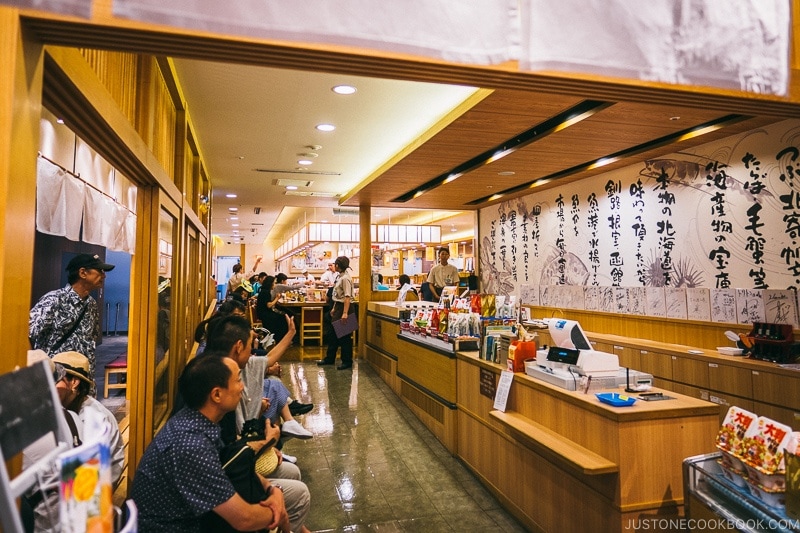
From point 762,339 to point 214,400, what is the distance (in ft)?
15.5

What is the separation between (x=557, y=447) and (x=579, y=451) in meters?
0.13

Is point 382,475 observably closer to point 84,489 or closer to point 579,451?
point 579,451

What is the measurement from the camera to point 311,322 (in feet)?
35.2

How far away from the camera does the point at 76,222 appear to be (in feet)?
11.0

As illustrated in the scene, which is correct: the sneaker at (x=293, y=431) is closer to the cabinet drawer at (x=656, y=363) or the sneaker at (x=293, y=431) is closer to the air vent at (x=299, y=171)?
the cabinet drawer at (x=656, y=363)

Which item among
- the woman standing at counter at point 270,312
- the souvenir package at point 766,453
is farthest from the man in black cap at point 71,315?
the woman standing at counter at point 270,312

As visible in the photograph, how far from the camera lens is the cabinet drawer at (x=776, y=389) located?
3975mm

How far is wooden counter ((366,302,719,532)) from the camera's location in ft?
8.33

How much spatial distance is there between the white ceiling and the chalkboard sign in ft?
11.0

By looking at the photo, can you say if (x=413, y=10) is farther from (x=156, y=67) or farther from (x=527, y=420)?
(x=527, y=420)

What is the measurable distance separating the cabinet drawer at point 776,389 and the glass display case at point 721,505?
2.59 m

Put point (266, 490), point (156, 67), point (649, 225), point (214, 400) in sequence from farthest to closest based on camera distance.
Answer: point (649, 225)
point (156, 67)
point (266, 490)
point (214, 400)

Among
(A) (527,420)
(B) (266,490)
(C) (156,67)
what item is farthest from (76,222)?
(A) (527,420)

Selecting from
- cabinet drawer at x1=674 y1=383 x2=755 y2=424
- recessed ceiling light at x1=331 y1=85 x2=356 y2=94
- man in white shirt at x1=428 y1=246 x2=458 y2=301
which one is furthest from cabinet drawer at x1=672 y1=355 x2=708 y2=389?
man in white shirt at x1=428 y1=246 x2=458 y2=301
